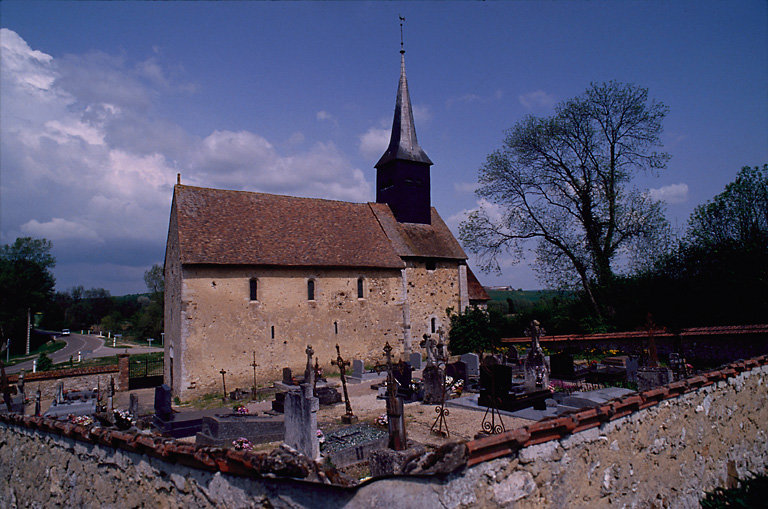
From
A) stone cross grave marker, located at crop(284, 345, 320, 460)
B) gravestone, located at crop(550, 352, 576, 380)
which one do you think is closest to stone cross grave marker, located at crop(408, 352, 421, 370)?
gravestone, located at crop(550, 352, 576, 380)

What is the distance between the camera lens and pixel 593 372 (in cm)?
1603

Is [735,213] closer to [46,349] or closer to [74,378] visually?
[74,378]

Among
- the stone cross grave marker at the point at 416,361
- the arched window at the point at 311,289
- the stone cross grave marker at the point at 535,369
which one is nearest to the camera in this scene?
the stone cross grave marker at the point at 535,369

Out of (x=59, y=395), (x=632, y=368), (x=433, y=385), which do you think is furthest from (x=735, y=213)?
(x=59, y=395)

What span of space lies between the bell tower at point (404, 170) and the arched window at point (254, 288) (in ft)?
32.6

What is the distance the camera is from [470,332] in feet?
78.6

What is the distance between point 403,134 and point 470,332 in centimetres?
1211

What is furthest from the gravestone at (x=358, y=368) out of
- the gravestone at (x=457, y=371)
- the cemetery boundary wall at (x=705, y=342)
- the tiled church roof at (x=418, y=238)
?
the cemetery boundary wall at (x=705, y=342)

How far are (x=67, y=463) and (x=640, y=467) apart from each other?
293 inches

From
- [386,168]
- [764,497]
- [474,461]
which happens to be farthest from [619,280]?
[474,461]

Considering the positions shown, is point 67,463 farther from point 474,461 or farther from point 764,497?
point 764,497

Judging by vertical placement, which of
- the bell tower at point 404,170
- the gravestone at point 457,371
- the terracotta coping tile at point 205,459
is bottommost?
the gravestone at point 457,371

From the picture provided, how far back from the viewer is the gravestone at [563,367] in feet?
53.1

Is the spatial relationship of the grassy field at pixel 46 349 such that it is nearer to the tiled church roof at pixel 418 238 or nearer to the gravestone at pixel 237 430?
the tiled church roof at pixel 418 238
